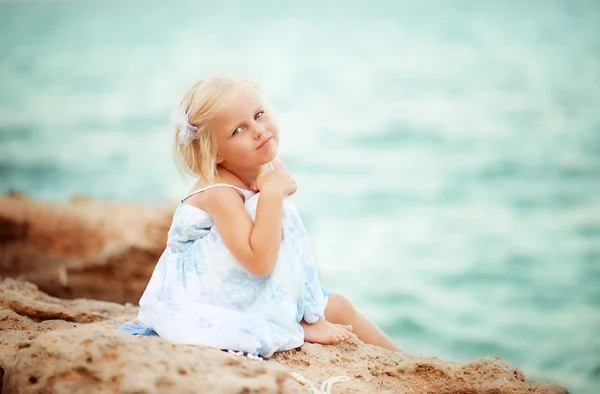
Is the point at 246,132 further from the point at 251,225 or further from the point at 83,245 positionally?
the point at 83,245

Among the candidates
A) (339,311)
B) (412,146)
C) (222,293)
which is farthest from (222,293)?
(412,146)

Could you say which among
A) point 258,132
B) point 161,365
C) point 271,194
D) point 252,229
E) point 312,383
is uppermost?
point 258,132

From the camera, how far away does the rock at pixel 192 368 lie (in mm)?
2307

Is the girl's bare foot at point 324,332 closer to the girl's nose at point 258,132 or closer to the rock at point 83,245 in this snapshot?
the girl's nose at point 258,132

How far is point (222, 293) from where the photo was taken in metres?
3.00

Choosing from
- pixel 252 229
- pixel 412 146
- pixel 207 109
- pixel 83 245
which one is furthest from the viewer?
pixel 412 146

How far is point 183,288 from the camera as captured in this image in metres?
3.01

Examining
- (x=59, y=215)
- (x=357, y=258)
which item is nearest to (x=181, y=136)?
(x=59, y=215)

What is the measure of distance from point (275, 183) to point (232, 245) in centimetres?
32

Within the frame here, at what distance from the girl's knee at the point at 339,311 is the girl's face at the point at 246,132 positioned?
76cm

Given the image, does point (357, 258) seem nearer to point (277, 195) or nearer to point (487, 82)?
point (277, 195)

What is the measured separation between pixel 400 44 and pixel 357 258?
2227 cm

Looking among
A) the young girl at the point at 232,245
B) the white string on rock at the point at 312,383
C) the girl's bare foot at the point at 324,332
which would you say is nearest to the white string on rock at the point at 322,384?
the white string on rock at the point at 312,383

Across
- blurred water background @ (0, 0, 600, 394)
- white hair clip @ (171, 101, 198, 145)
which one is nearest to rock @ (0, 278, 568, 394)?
white hair clip @ (171, 101, 198, 145)
